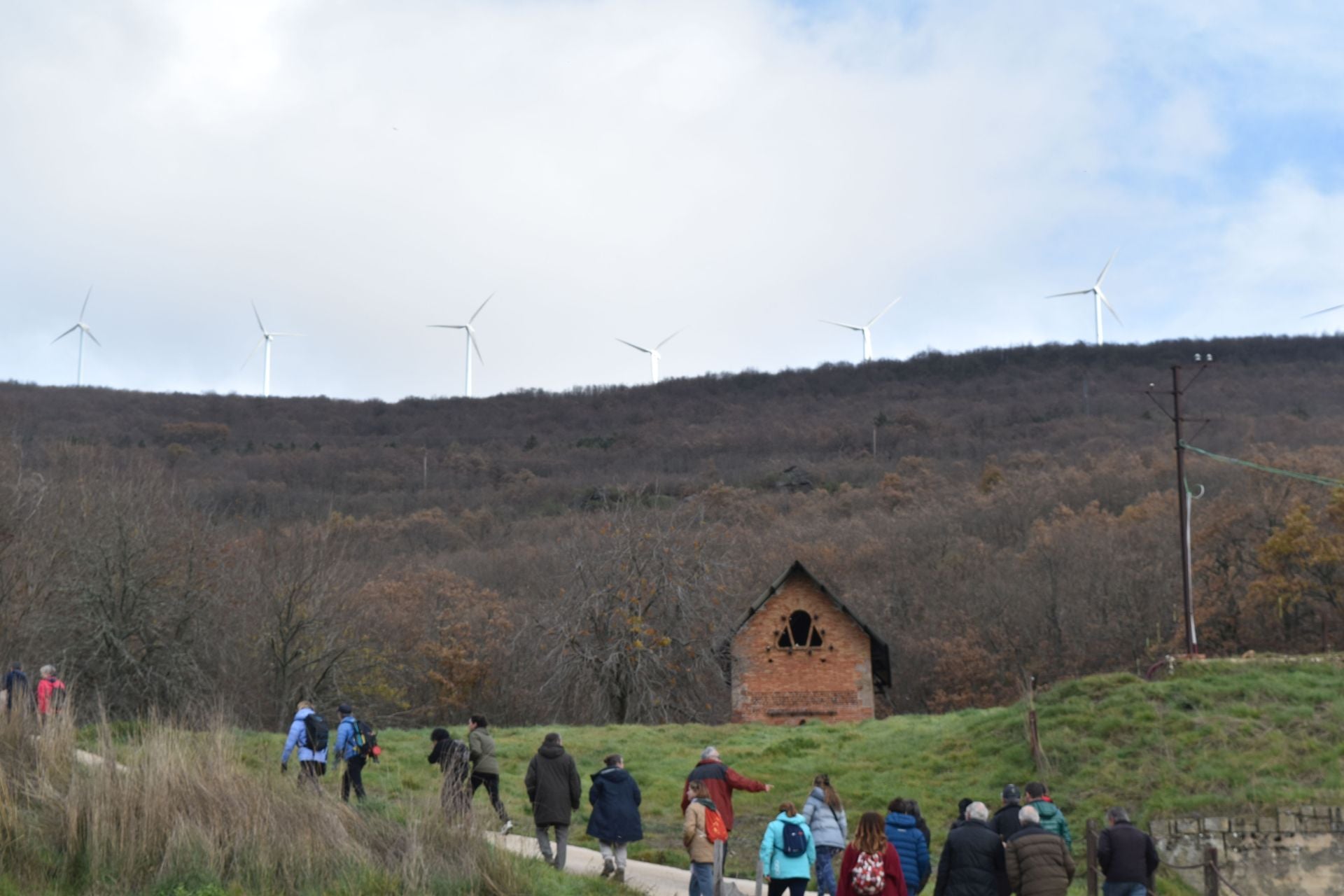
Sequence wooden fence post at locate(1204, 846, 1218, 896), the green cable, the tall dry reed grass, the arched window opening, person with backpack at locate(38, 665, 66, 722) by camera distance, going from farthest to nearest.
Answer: the arched window opening, the green cable, person with backpack at locate(38, 665, 66, 722), wooden fence post at locate(1204, 846, 1218, 896), the tall dry reed grass

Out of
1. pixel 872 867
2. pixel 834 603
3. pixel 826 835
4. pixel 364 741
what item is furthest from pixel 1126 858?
pixel 834 603

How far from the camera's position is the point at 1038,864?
12.1 meters

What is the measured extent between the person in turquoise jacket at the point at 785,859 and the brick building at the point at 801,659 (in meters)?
24.8

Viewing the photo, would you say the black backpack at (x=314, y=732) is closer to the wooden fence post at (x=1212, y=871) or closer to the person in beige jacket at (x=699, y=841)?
the person in beige jacket at (x=699, y=841)

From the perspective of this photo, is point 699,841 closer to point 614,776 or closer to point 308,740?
point 614,776

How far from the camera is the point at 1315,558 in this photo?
174ft

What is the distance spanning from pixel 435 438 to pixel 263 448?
1026 inches

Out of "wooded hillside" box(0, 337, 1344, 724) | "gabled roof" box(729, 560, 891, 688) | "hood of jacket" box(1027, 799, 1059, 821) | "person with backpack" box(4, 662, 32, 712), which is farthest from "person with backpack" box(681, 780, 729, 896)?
"gabled roof" box(729, 560, 891, 688)

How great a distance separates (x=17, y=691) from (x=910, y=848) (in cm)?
1168

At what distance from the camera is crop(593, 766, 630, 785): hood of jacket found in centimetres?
1484

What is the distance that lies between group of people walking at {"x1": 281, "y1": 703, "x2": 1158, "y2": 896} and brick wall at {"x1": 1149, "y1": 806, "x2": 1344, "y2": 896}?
8093mm

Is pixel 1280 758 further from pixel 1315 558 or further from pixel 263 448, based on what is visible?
pixel 263 448

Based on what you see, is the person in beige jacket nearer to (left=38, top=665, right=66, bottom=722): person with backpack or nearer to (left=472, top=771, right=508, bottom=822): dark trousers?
(left=472, top=771, right=508, bottom=822): dark trousers

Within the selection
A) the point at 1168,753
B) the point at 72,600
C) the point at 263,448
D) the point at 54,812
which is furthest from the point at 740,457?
the point at 54,812
